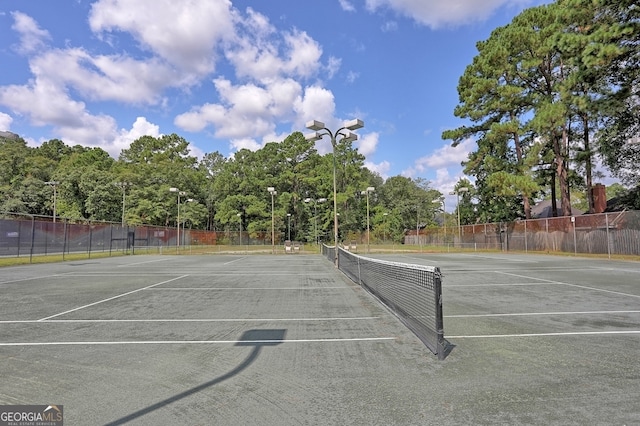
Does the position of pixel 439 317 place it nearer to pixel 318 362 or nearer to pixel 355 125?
pixel 318 362

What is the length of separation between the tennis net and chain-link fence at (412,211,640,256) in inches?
900

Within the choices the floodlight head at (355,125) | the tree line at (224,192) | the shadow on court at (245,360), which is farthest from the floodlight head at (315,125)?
the tree line at (224,192)

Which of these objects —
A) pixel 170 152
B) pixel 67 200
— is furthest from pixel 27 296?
pixel 170 152

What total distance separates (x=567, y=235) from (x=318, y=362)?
33114 millimetres

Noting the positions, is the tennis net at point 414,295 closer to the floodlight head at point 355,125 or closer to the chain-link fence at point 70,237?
the floodlight head at point 355,125

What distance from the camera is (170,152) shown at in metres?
105

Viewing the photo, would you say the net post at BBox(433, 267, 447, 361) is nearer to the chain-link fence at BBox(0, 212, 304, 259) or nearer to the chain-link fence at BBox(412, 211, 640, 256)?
the chain-link fence at BBox(412, 211, 640, 256)

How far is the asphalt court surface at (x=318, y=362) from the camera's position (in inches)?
145

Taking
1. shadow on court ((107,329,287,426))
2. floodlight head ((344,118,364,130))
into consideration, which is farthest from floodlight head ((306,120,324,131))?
shadow on court ((107,329,287,426))

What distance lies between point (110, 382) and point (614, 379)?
535cm

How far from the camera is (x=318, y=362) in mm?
5168

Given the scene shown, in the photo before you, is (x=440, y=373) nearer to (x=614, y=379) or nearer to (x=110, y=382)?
(x=614, y=379)

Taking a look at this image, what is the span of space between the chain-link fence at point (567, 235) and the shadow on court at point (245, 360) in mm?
27823

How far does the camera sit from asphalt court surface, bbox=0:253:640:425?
145 inches
